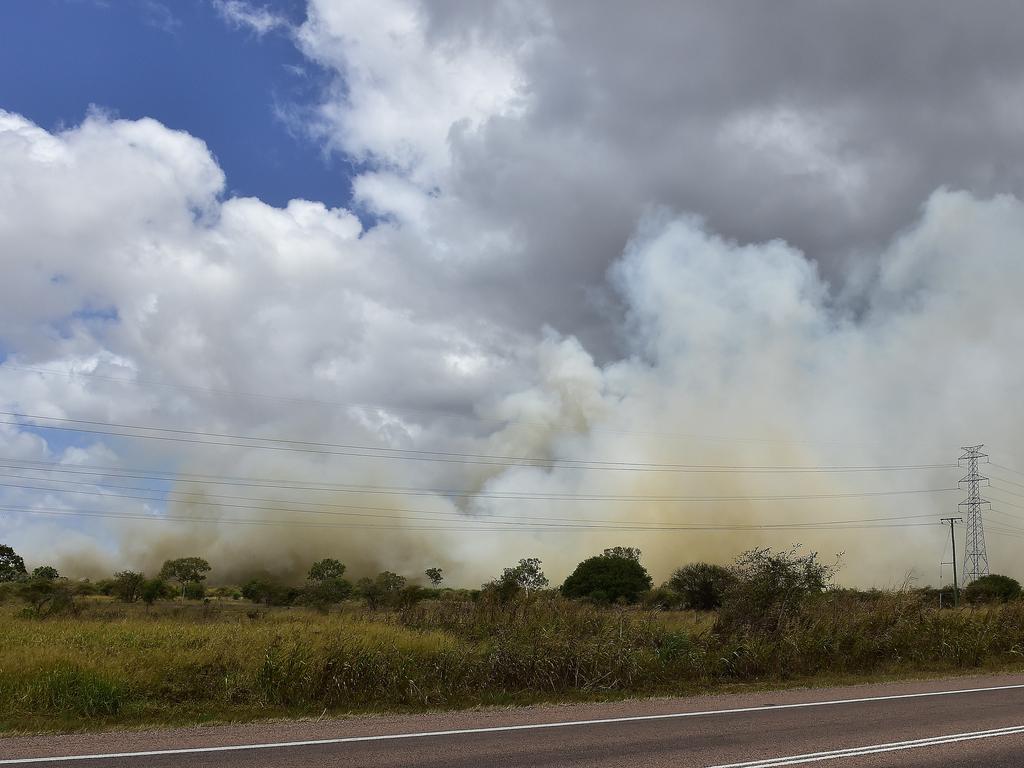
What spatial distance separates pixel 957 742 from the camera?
11.8m

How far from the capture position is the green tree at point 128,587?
235 feet

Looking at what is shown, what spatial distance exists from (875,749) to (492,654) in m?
8.70

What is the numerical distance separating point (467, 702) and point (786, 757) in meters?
7.26

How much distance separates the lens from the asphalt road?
10.5 m

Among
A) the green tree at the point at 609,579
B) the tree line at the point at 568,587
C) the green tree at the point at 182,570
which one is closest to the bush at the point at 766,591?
the tree line at the point at 568,587

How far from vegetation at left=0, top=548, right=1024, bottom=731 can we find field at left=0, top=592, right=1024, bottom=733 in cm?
4

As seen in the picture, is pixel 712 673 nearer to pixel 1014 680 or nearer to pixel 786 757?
pixel 1014 680

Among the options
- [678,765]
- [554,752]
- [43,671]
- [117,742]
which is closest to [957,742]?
[678,765]

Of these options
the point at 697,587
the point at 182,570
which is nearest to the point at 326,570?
the point at 182,570

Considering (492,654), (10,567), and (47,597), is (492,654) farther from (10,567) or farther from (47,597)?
(10,567)

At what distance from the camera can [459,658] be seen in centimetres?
1744

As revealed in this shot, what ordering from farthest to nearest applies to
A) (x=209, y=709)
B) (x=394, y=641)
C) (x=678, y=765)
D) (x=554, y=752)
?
(x=394, y=641) → (x=209, y=709) → (x=554, y=752) → (x=678, y=765)

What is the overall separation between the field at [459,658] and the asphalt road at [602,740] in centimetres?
163

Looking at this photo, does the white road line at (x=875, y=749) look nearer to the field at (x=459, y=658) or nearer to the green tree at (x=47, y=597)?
the field at (x=459, y=658)
